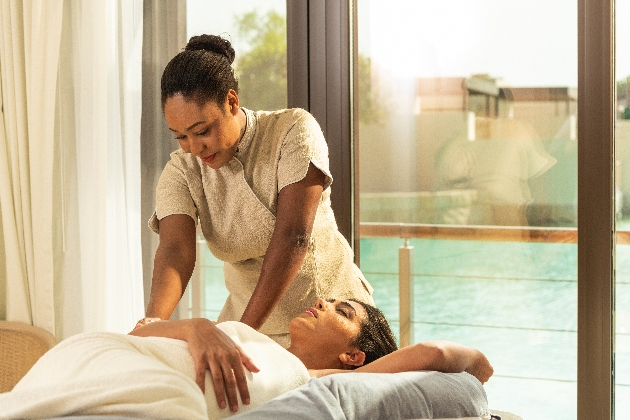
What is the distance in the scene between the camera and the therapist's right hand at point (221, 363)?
1.44 meters

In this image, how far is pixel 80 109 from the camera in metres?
2.92

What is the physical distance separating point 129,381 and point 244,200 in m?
0.89

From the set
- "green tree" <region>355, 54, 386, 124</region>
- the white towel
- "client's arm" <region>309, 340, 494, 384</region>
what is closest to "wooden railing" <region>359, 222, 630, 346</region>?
"green tree" <region>355, 54, 386, 124</region>

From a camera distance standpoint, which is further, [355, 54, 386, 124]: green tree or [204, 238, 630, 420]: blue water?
[355, 54, 386, 124]: green tree

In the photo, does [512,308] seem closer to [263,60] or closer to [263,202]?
[263,202]

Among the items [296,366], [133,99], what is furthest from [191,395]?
[133,99]

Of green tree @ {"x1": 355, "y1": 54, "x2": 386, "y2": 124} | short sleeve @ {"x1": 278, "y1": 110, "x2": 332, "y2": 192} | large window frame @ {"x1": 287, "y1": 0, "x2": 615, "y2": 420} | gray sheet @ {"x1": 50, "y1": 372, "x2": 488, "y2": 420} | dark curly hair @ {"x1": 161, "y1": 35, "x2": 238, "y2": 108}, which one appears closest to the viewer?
gray sheet @ {"x1": 50, "y1": 372, "x2": 488, "y2": 420}

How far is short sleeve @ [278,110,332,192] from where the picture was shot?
6.60ft

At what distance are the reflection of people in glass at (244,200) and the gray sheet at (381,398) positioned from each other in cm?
42

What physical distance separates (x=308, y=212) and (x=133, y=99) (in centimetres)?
121

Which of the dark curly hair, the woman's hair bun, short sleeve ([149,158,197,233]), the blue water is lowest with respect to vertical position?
the blue water

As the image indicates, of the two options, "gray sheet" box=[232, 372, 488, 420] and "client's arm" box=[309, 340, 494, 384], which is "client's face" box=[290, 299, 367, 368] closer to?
"client's arm" box=[309, 340, 494, 384]

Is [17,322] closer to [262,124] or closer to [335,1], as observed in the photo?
[262,124]

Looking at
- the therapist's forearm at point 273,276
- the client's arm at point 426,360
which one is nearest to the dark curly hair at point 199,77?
the therapist's forearm at point 273,276
